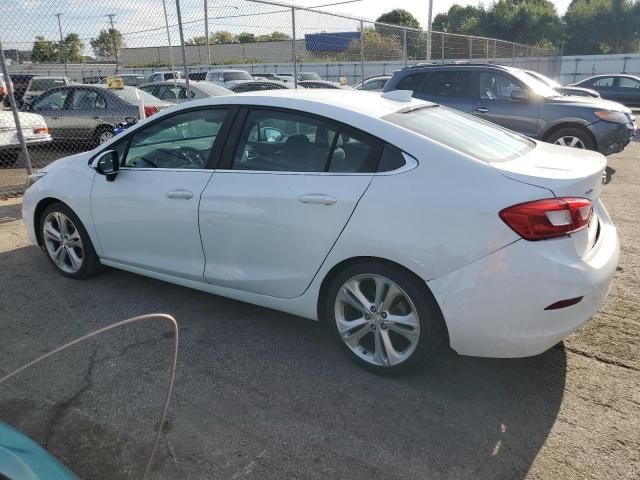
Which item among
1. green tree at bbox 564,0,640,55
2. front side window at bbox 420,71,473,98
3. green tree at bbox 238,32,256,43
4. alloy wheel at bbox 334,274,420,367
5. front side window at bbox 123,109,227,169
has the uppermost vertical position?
green tree at bbox 564,0,640,55

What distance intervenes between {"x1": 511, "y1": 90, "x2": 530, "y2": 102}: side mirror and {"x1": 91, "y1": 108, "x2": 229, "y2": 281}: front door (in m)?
6.59

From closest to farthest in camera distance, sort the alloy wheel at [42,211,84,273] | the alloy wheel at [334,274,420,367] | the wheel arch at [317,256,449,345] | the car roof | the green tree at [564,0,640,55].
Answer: the wheel arch at [317,256,449,345] → the alloy wheel at [334,274,420,367] → the car roof → the alloy wheel at [42,211,84,273] → the green tree at [564,0,640,55]

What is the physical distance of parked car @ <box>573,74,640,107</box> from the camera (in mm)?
20703

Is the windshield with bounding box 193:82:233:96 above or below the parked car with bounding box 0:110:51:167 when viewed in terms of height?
above

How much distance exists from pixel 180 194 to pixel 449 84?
22.9 feet

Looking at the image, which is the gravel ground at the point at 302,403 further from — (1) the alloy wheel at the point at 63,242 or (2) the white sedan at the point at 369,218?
(1) the alloy wheel at the point at 63,242

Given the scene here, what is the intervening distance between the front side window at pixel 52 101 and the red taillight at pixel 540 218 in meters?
10.8

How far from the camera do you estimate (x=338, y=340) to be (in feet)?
10.3

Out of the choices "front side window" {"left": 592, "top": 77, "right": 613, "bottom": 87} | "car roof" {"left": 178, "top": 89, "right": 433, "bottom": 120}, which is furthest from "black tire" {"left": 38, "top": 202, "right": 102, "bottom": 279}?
"front side window" {"left": 592, "top": 77, "right": 613, "bottom": 87}

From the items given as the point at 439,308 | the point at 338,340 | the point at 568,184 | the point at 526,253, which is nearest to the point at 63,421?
the point at 338,340

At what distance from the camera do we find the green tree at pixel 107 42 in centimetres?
1005

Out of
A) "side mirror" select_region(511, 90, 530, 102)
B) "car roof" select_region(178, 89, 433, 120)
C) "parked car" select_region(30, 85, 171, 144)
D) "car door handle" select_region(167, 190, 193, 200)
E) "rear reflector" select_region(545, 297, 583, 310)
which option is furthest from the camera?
"parked car" select_region(30, 85, 171, 144)

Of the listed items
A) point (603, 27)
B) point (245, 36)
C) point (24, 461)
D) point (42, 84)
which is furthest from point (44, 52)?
point (603, 27)

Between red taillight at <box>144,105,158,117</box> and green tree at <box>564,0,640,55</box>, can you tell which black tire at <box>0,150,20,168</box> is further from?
green tree at <box>564,0,640,55</box>
